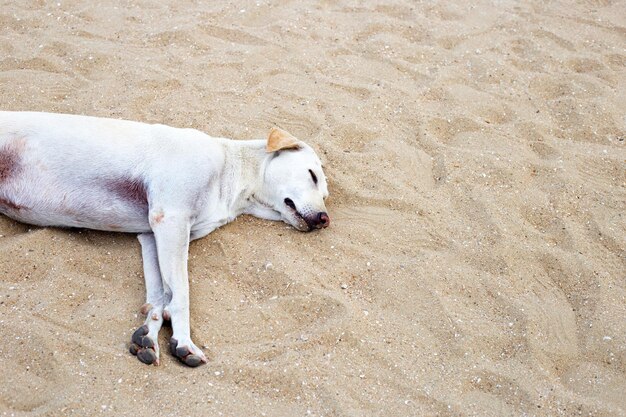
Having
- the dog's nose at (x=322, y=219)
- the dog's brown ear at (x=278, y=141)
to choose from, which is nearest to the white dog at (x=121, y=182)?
the dog's nose at (x=322, y=219)

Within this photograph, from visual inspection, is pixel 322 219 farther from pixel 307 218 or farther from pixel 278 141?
pixel 278 141

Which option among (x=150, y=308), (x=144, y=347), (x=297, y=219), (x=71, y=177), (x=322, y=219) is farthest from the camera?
(x=297, y=219)

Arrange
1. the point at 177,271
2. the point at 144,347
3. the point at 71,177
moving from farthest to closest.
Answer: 1. the point at 71,177
2. the point at 177,271
3. the point at 144,347

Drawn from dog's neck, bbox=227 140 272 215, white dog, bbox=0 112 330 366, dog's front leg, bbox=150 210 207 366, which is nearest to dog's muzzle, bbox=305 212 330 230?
white dog, bbox=0 112 330 366

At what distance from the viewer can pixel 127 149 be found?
4383 millimetres

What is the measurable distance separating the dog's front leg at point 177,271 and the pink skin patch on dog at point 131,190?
0.58 feet

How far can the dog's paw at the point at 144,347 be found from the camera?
3.59 metres

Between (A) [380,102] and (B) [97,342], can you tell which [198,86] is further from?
(B) [97,342]

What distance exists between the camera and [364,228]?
4715mm

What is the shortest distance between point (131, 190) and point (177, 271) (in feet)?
2.08

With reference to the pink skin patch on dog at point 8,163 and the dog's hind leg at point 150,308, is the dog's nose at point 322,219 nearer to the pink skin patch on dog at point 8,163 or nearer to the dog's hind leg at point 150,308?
the dog's hind leg at point 150,308

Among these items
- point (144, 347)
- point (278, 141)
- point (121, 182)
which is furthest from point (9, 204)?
point (278, 141)

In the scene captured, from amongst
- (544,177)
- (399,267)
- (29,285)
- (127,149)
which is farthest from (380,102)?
(29,285)

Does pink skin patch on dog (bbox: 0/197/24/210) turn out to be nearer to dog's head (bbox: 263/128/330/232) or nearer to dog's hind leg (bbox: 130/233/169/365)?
dog's hind leg (bbox: 130/233/169/365)
